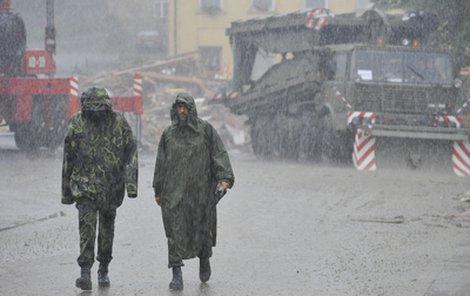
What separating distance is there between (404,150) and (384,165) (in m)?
0.47

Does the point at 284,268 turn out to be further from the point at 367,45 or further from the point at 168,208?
the point at 367,45

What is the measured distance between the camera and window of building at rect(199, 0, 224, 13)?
5153cm

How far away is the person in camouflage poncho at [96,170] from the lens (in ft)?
30.8

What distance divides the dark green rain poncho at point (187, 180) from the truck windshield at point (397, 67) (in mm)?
14070

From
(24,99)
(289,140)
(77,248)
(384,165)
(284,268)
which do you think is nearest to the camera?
(284,268)

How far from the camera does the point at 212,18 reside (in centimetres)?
5178

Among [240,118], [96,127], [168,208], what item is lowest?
[240,118]

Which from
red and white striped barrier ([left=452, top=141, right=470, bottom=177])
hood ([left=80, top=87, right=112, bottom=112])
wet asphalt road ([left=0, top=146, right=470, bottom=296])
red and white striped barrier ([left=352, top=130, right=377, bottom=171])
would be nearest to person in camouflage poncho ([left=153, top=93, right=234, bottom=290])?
wet asphalt road ([left=0, top=146, right=470, bottom=296])

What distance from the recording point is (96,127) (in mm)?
9492

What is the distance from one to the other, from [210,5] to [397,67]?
28.9m

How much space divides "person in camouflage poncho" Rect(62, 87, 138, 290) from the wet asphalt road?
1.17 feet

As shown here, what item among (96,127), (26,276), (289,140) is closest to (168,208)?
(96,127)

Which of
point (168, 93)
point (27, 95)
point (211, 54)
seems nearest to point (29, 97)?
point (27, 95)

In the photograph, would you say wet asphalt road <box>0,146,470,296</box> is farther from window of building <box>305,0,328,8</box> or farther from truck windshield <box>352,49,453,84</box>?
window of building <box>305,0,328,8</box>
